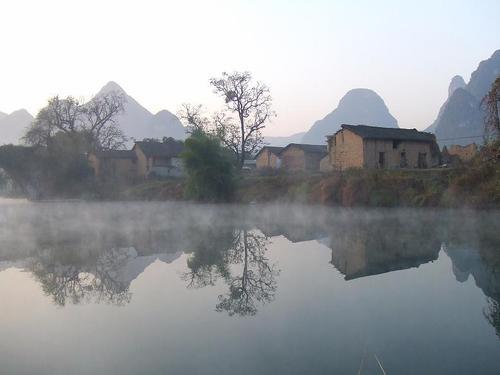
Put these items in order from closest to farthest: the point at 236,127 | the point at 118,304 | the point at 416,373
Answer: the point at 416,373 → the point at 118,304 → the point at 236,127

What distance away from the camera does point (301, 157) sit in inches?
2110

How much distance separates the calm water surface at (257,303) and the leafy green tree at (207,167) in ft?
61.9

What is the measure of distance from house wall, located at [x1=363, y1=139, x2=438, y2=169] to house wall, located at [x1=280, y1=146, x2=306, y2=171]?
49.5 feet

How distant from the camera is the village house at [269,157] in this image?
56.6 m

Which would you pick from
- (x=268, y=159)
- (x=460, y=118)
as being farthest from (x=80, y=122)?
(x=460, y=118)

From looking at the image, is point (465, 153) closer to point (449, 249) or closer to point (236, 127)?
point (236, 127)

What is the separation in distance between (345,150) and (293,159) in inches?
585

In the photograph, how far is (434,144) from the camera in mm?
41562

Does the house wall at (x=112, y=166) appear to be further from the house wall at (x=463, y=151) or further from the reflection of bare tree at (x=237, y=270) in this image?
the reflection of bare tree at (x=237, y=270)

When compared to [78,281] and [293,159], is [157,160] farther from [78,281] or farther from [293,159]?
[78,281]

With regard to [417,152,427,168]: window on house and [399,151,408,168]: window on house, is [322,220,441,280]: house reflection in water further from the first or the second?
[417,152,427,168]: window on house

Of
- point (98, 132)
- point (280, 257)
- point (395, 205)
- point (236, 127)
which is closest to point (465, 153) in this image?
point (395, 205)

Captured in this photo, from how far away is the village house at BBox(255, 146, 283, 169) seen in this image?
2227 inches

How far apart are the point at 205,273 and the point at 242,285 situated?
1903 mm
